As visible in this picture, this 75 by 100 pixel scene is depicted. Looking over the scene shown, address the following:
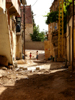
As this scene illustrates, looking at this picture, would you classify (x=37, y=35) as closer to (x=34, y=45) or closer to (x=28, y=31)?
(x=28, y=31)

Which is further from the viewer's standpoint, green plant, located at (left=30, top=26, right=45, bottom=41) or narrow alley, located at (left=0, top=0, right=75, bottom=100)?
green plant, located at (left=30, top=26, right=45, bottom=41)

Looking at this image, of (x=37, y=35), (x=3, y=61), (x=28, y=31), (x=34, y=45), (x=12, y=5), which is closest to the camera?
(x=3, y=61)

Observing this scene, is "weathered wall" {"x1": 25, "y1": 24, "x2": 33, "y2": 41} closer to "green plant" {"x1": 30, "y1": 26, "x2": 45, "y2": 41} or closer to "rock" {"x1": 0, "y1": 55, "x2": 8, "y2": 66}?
"green plant" {"x1": 30, "y1": 26, "x2": 45, "y2": 41}

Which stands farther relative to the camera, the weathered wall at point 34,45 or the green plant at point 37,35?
the green plant at point 37,35

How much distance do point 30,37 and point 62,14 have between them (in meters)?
20.4

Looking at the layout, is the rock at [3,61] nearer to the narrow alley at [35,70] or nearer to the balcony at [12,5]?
the narrow alley at [35,70]

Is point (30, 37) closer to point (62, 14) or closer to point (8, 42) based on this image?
point (62, 14)

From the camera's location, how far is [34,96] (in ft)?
11.9

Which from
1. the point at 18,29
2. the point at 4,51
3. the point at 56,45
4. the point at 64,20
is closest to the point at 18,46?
the point at 18,29

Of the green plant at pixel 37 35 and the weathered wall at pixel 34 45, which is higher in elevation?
the green plant at pixel 37 35

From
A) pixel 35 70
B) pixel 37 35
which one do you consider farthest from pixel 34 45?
pixel 35 70

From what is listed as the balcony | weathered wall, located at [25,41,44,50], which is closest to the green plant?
weathered wall, located at [25,41,44,50]

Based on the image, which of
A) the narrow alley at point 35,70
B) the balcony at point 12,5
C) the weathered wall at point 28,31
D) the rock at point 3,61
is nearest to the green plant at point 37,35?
the weathered wall at point 28,31

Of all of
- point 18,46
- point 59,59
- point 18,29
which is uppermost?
point 18,29
